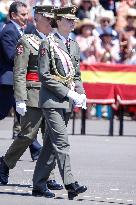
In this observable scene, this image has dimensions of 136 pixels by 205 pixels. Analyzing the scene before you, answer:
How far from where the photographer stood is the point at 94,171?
14438 mm

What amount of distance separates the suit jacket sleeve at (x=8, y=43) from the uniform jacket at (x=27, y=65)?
1.91 metres

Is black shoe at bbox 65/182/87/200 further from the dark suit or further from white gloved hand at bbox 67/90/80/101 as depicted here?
the dark suit

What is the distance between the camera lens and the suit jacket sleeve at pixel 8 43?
14.6m

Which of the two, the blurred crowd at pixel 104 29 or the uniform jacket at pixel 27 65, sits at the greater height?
the uniform jacket at pixel 27 65

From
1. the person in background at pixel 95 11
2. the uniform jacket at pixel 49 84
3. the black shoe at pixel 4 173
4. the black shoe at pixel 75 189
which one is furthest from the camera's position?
the person in background at pixel 95 11

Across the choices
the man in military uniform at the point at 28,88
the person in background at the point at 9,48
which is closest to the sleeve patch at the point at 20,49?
the man in military uniform at the point at 28,88

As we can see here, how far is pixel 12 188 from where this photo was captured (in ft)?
40.8

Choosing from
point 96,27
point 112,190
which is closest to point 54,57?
point 112,190

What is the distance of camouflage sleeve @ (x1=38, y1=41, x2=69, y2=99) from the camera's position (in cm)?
1148

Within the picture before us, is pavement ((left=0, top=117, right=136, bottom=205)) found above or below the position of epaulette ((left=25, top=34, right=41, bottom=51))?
below

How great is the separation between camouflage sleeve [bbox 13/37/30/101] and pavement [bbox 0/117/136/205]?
1.03m

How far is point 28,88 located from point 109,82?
8.48 metres

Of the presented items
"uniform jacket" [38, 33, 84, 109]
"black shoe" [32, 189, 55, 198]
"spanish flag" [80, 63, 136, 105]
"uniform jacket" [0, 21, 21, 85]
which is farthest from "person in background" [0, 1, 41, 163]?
"spanish flag" [80, 63, 136, 105]

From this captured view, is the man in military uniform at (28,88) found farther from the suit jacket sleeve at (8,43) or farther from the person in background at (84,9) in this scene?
the person in background at (84,9)
